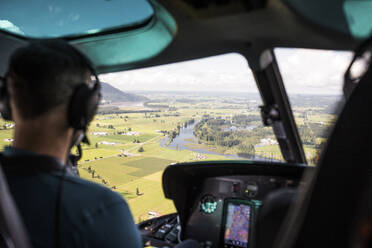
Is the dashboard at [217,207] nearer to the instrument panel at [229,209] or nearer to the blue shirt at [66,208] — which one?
the instrument panel at [229,209]

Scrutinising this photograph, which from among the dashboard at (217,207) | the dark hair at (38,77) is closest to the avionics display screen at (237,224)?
the dashboard at (217,207)

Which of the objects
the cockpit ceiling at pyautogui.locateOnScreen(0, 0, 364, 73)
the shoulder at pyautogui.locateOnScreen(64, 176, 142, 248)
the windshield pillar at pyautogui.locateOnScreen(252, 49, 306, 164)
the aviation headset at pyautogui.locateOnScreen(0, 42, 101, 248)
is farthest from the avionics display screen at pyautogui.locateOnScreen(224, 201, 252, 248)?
the aviation headset at pyautogui.locateOnScreen(0, 42, 101, 248)

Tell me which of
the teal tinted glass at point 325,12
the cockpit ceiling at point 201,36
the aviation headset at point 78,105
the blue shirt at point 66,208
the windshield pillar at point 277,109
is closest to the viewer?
the blue shirt at point 66,208

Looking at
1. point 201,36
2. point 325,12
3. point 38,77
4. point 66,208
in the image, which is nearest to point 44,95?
point 38,77

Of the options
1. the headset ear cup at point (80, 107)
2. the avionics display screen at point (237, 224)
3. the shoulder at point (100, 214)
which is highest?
the headset ear cup at point (80, 107)

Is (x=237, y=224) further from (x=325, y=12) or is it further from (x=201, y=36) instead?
(x=325, y=12)

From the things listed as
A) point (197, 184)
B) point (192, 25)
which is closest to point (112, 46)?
point (192, 25)

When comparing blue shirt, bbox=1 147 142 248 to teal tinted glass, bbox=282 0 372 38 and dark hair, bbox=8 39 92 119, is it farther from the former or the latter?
teal tinted glass, bbox=282 0 372 38
